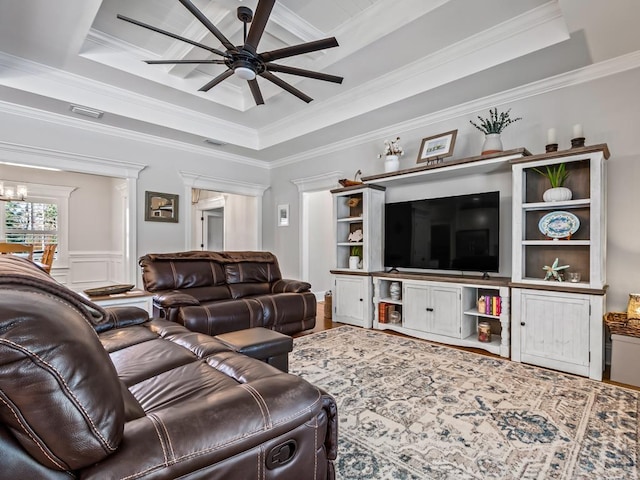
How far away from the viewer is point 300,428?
107 centimetres

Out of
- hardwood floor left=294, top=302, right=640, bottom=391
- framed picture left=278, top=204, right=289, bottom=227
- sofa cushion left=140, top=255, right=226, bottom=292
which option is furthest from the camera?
framed picture left=278, top=204, right=289, bottom=227

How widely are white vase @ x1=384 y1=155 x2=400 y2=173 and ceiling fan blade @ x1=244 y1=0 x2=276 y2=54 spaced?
7.80ft

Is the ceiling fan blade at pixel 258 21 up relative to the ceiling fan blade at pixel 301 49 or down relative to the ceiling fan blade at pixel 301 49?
up

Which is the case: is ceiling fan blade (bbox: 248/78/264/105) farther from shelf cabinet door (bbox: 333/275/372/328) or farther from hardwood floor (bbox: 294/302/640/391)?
hardwood floor (bbox: 294/302/640/391)

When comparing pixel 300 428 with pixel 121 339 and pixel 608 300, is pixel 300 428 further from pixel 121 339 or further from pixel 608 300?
pixel 608 300

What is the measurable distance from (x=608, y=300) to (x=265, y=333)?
3.04 metres

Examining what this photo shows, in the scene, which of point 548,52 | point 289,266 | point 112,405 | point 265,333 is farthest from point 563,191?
point 289,266

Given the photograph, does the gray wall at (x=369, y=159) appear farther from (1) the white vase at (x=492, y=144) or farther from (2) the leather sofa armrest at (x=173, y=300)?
(2) the leather sofa armrest at (x=173, y=300)

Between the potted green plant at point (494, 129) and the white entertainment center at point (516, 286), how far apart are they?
0.17 meters

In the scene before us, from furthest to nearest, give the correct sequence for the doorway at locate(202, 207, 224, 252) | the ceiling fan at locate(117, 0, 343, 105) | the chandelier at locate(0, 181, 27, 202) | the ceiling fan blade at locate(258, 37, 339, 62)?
the doorway at locate(202, 207, 224, 252) → the chandelier at locate(0, 181, 27, 202) → the ceiling fan blade at locate(258, 37, 339, 62) → the ceiling fan at locate(117, 0, 343, 105)

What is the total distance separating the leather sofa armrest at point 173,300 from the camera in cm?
332

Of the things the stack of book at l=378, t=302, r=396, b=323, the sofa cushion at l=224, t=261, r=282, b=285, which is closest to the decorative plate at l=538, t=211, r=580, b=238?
the stack of book at l=378, t=302, r=396, b=323

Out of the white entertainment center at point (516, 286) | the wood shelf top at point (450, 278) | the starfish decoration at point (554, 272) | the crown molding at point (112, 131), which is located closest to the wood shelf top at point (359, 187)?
the white entertainment center at point (516, 286)

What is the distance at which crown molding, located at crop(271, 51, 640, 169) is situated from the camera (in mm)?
2988
